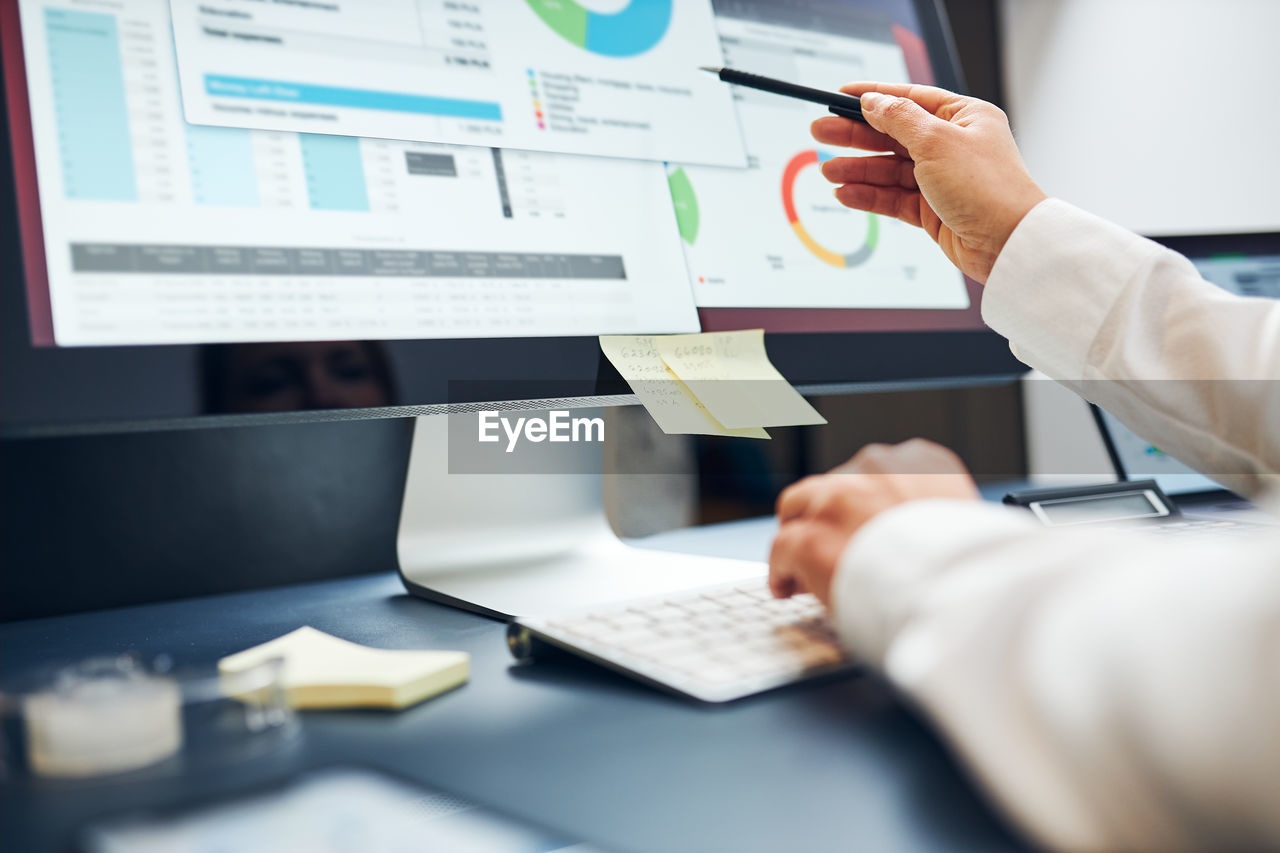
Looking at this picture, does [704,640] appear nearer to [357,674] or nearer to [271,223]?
[357,674]

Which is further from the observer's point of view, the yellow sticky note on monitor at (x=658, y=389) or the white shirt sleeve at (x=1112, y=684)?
the yellow sticky note on monitor at (x=658, y=389)

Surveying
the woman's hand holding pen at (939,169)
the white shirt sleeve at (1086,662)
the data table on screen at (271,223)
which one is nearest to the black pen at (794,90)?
the woman's hand holding pen at (939,169)

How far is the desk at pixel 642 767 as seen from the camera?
0.24m

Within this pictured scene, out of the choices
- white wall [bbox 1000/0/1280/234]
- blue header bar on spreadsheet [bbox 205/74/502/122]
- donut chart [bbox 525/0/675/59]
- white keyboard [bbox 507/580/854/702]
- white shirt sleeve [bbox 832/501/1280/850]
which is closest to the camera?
white shirt sleeve [bbox 832/501/1280/850]

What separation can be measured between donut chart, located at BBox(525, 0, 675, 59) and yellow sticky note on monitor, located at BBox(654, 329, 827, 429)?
0.19 meters

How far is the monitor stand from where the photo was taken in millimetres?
520

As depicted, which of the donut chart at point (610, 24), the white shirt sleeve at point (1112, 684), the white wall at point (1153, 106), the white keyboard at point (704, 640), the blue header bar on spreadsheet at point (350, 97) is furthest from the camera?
the white wall at point (1153, 106)

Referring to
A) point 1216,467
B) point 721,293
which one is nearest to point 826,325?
point 721,293

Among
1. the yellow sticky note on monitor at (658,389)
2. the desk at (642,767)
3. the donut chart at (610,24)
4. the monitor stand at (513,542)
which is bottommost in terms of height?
the desk at (642,767)

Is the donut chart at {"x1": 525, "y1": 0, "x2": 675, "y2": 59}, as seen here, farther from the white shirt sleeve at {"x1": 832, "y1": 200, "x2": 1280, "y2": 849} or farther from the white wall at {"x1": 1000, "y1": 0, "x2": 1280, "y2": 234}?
the white wall at {"x1": 1000, "y1": 0, "x2": 1280, "y2": 234}

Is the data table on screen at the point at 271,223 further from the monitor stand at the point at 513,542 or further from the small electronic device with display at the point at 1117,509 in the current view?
the small electronic device with display at the point at 1117,509

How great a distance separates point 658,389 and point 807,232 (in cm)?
20

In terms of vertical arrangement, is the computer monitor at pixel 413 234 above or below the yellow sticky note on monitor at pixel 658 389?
above

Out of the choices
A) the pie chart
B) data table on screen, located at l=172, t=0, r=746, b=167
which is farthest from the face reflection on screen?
the pie chart
